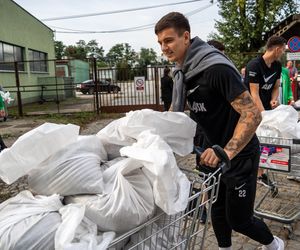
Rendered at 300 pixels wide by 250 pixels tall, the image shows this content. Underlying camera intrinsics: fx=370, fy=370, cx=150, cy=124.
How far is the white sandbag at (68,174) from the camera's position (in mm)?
1913

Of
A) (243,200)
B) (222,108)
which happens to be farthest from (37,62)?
(243,200)

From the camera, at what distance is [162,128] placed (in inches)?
87.4

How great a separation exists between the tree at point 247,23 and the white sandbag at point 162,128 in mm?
25565

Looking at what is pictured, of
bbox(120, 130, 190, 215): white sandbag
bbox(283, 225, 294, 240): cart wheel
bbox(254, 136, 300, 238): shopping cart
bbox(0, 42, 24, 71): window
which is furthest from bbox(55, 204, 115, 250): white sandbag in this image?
bbox(0, 42, 24, 71): window

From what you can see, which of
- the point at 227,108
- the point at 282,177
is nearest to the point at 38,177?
the point at 227,108

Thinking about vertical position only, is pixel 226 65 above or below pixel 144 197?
above

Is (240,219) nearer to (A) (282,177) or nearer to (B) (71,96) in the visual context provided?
(A) (282,177)

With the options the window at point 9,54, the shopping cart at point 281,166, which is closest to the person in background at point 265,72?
the shopping cart at point 281,166

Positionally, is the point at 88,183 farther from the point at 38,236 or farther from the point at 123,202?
the point at 38,236

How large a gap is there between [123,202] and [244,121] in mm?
937

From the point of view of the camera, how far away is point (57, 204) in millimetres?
1815

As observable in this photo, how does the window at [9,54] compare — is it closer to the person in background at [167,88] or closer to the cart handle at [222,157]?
the person in background at [167,88]

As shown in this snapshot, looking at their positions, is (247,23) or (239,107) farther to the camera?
(247,23)

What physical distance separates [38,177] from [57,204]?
0.24m
